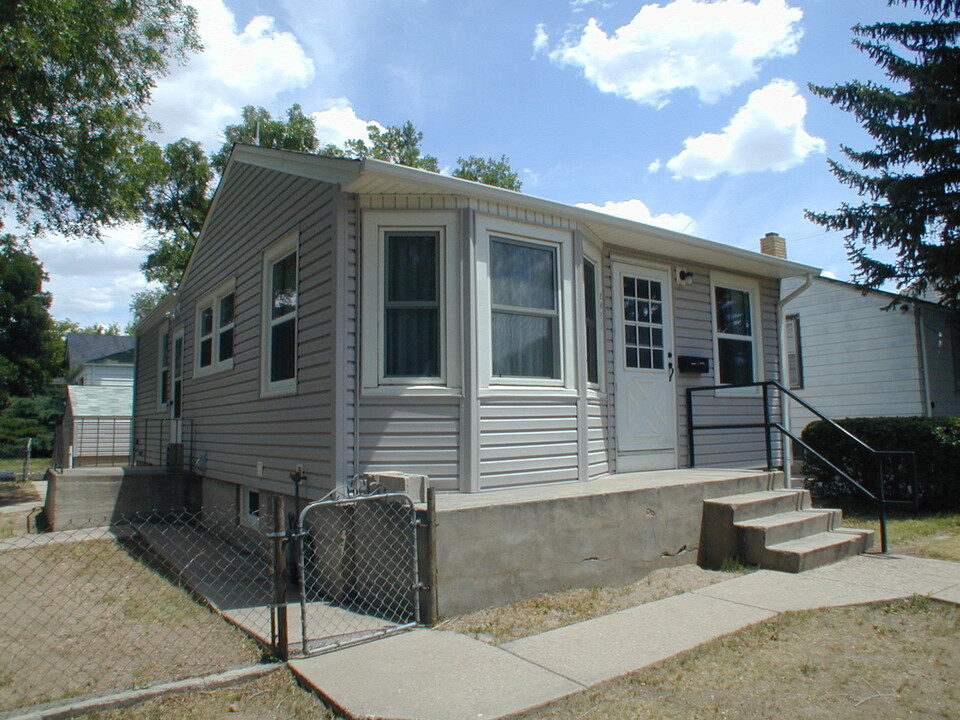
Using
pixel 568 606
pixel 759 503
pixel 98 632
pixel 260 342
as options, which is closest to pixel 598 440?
pixel 759 503

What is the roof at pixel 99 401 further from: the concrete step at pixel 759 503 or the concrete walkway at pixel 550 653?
the concrete walkway at pixel 550 653

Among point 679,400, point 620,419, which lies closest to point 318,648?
point 620,419

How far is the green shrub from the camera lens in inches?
360

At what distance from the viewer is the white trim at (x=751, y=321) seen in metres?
8.94

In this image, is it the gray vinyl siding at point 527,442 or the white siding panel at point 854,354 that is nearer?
the gray vinyl siding at point 527,442

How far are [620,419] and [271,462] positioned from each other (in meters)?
3.66

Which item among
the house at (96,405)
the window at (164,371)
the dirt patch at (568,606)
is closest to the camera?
the dirt patch at (568,606)

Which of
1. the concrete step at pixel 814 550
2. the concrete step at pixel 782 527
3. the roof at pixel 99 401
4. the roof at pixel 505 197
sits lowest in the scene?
the concrete step at pixel 814 550

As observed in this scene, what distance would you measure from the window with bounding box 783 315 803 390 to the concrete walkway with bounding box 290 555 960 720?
31.9 feet

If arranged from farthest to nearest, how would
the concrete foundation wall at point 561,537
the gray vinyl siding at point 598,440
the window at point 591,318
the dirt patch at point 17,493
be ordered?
1. the dirt patch at point 17,493
2. the window at point 591,318
3. the gray vinyl siding at point 598,440
4. the concrete foundation wall at point 561,537

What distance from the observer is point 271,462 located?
7.14 m

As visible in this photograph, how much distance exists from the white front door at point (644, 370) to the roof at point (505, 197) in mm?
444

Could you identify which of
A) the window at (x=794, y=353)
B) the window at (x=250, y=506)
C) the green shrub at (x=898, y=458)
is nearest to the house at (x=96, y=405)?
the window at (x=250, y=506)

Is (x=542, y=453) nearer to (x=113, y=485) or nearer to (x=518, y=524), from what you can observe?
(x=518, y=524)
